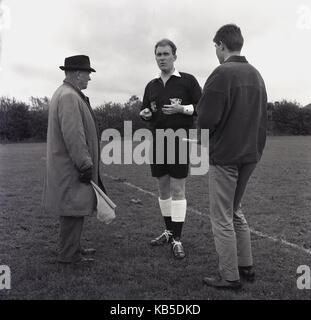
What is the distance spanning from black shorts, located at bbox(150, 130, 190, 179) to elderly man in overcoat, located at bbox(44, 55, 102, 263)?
3.07 feet

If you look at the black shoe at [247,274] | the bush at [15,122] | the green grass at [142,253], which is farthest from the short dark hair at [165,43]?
the bush at [15,122]

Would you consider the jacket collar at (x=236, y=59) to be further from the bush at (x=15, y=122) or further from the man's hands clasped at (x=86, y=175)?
the bush at (x=15, y=122)

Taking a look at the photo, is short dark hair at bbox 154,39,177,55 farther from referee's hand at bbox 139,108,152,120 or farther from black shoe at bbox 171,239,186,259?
black shoe at bbox 171,239,186,259

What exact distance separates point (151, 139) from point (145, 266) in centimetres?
177

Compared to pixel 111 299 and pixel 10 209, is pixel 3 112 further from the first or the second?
pixel 111 299

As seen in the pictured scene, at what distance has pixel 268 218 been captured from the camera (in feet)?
25.3

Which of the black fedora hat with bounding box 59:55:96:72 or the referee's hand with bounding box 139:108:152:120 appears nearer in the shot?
the black fedora hat with bounding box 59:55:96:72

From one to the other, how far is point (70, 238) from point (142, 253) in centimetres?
102

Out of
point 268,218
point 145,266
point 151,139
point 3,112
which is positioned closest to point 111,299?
point 145,266

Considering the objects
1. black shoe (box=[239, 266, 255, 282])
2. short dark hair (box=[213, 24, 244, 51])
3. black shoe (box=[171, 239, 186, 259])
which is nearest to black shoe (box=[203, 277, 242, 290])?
black shoe (box=[239, 266, 255, 282])

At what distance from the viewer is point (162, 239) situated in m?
6.28

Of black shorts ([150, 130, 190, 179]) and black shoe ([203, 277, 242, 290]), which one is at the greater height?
black shorts ([150, 130, 190, 179])

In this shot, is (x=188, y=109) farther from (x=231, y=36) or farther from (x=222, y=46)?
(x=231, y=36)

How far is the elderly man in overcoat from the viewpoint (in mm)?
5074
